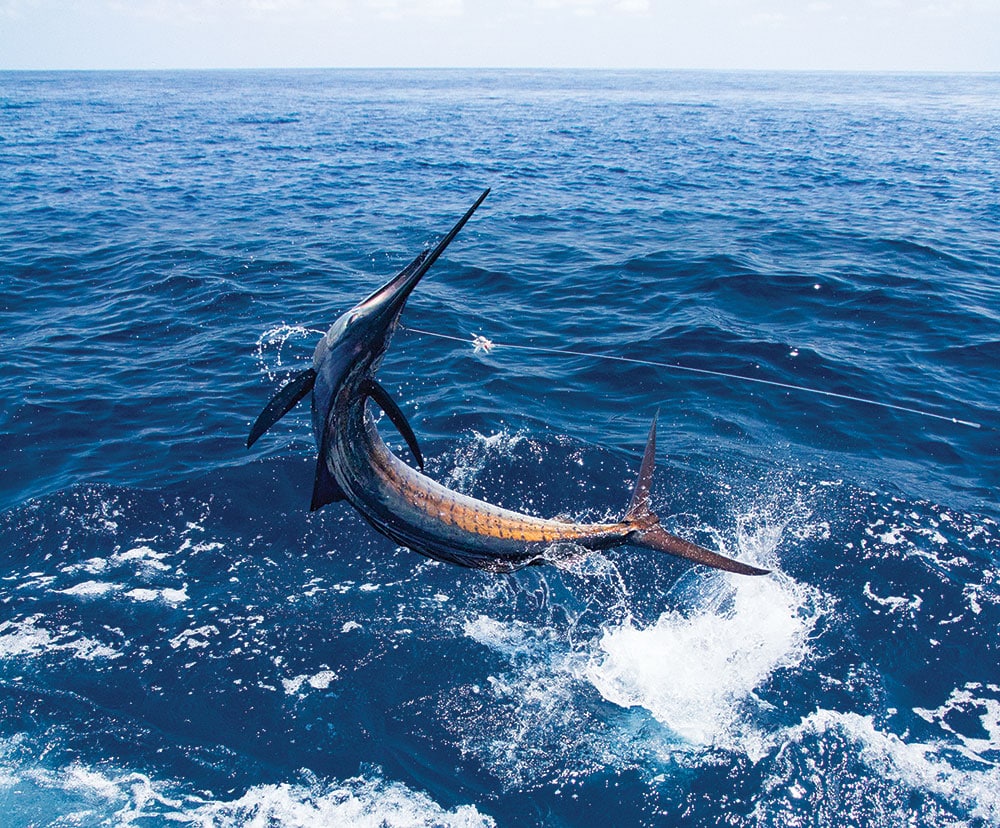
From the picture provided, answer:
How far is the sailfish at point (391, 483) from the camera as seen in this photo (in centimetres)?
481

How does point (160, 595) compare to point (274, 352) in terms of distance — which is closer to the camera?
point (160, 595)

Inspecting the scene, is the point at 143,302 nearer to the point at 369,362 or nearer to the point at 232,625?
the point at 232,625

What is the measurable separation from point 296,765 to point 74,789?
77.2 inches

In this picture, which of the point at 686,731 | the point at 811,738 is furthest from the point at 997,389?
the point at 686,731

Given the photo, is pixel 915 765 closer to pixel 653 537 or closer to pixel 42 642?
pixel 653 537

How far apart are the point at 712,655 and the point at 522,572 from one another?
2403 millimetres

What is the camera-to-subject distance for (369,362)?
4941 millimetres

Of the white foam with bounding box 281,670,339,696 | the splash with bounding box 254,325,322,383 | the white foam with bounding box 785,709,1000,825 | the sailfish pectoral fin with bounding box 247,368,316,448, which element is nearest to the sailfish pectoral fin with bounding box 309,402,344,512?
the sailfish pectoral fin with bounding box 247,368,316,448

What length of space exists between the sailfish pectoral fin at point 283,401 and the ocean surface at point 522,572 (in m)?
3.57

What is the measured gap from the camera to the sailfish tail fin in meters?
5.84

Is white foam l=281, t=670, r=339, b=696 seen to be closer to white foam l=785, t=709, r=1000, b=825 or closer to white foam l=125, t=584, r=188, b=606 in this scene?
white foam l=125, t=584, r=188, b=606

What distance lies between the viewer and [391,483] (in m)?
5.42

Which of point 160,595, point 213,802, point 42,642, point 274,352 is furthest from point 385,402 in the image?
point 274,352

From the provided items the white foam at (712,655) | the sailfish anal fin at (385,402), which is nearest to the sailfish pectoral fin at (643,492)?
the white foam at (712,655)
